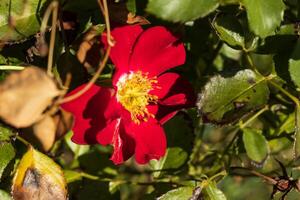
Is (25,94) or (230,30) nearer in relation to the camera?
(25,94)

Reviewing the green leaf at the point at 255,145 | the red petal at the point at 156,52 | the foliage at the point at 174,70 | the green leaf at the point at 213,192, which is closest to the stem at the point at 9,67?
the foliage at the point at 174,70

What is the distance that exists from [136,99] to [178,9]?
235 millimetres

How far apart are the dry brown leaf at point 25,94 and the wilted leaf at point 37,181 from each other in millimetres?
201

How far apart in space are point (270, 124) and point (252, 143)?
23 cm

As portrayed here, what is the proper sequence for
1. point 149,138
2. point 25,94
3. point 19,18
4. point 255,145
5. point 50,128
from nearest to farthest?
point 25,94
point 50,128
point 19,18
point 149,138
point 255,145

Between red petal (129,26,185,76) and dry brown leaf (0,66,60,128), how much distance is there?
0.28 m

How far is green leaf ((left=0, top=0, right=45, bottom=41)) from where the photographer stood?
1003 mm

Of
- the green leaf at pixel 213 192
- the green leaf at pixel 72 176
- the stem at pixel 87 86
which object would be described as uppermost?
the stem at pixel 87 86

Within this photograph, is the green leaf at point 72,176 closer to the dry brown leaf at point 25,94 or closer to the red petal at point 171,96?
the red petal at point 171,96

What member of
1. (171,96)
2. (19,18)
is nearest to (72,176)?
(171,96)

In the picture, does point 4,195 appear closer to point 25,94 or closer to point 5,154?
point 5,154

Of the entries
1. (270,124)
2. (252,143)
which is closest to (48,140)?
(252,143)

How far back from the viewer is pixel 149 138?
1121 millimetres

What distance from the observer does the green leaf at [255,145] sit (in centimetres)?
130
